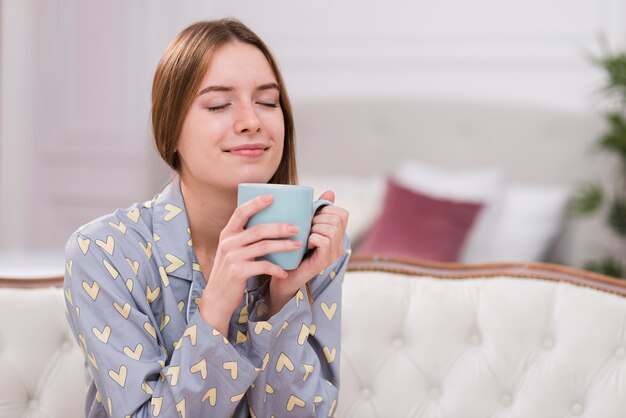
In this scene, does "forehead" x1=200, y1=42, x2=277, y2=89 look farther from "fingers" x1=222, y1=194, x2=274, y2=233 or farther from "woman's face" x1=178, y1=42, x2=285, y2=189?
"fingers" x1=222, y1=194, x2=274, y2=233

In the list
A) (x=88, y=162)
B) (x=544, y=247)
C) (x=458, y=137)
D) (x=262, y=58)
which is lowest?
(x=88, y=162)

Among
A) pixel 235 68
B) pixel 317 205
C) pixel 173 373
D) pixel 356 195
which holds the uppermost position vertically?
pixel 235 68

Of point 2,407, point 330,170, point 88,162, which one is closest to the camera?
point 2,407

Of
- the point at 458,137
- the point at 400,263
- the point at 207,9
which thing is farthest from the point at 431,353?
the point at 207,9

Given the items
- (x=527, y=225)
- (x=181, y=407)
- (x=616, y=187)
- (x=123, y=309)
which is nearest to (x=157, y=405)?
(x=181, y=407)

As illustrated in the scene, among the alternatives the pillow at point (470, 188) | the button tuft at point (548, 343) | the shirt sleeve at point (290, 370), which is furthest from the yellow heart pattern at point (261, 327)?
the pillow at point (470, 188)

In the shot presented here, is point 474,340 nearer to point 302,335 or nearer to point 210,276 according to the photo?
point 302,335

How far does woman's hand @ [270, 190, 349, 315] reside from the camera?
114 centimetres

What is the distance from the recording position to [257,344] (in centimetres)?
118

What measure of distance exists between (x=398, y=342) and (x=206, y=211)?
510mm

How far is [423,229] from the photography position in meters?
3.27

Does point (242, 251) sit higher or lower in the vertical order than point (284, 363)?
higher

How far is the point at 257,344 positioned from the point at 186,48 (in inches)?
17.8

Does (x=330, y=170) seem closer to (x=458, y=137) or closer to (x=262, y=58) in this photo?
(x=458, y=137)
